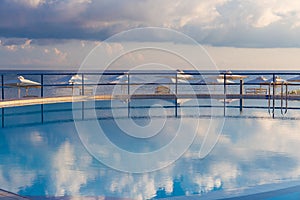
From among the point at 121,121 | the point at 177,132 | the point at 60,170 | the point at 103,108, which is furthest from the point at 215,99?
the point at 60,170

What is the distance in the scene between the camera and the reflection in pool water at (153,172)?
12.0 ft

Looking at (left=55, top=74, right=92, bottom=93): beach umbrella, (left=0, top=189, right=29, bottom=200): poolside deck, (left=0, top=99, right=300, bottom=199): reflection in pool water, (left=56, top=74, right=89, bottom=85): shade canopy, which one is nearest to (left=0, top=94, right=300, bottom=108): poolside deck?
(left=55, top=74, right=92, bottom=93): beach umbrella

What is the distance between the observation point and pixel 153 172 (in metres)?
4.32

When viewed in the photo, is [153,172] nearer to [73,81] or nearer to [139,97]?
[139,97]

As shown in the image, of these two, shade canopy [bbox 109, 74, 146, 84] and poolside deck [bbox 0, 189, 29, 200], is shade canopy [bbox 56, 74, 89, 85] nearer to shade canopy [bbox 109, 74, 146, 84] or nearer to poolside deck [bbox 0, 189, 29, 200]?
shade canopy [bbox 109, 74, 146, 84]

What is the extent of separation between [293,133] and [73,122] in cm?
368

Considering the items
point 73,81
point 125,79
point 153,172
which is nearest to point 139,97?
point 125,79

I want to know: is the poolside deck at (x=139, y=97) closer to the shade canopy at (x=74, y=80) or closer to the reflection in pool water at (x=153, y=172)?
the shade canopy at (x=74, y=80)

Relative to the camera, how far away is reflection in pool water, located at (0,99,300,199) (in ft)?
12.0

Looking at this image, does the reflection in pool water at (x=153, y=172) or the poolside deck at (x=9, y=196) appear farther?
the reflection in pool water at (x=153, y=172)

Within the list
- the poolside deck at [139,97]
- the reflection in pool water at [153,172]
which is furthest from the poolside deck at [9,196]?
the poolside deck at [139,97]

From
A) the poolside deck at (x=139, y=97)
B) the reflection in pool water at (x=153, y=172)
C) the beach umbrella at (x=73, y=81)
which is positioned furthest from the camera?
the beach umbrella at (x=73, y=81)

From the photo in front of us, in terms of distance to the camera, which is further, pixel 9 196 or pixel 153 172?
pixel 153 172

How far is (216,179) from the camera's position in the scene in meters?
3.98
